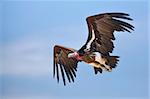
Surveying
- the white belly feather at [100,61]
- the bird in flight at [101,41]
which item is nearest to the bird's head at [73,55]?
the bird in flight at [101,41]

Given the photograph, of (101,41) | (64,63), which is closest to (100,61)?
(101,41)

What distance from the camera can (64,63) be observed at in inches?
79.0

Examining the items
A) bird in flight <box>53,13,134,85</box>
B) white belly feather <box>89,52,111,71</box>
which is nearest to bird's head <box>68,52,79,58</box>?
bird in flight <box>53,13,134,85</box>

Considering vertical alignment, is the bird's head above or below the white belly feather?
above

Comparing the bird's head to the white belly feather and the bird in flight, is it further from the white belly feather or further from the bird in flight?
the white belly feather

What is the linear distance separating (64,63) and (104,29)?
0.99 ft

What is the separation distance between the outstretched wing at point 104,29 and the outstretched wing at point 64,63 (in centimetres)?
9

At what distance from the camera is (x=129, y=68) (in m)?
1.94

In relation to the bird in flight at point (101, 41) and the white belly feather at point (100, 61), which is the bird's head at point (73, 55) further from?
the white belly feather at point (100, 61)

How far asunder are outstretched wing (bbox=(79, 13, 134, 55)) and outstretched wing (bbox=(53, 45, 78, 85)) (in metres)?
0.09

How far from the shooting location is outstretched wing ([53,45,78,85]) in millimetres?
1980

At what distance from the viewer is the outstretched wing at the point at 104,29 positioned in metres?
1.93

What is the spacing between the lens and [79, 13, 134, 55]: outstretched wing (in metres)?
1.93
